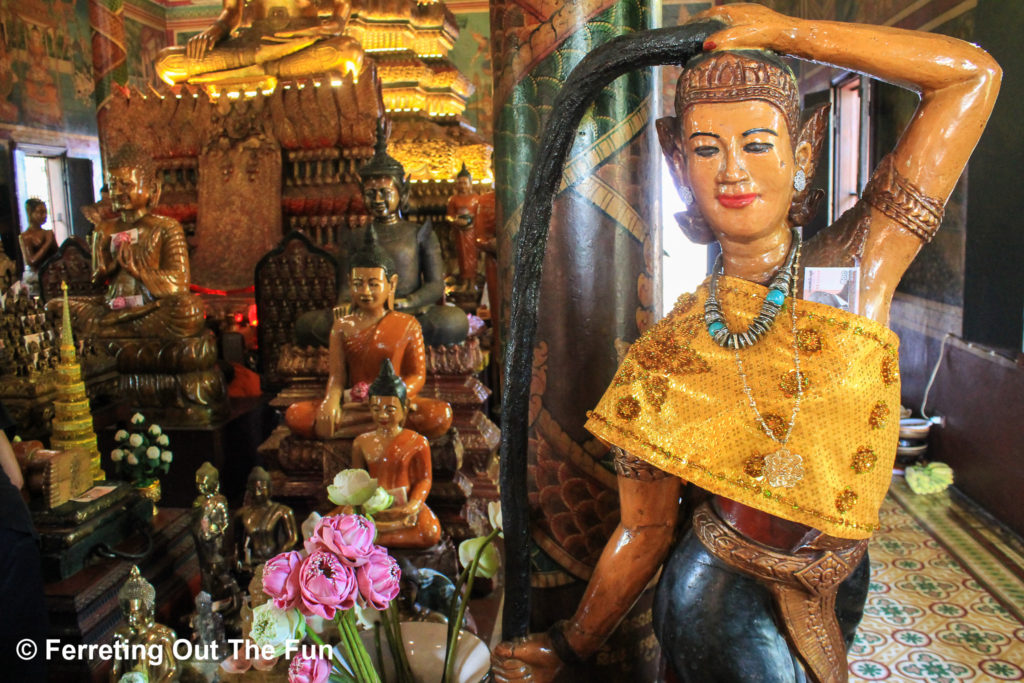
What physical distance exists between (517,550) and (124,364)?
322 centimetres

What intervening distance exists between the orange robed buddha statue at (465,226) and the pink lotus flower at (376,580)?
3.14 metres

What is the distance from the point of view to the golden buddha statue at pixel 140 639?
1.55 m

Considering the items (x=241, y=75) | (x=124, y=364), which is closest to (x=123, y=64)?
(x=241, y=75)

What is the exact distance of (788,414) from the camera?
0.89 meters

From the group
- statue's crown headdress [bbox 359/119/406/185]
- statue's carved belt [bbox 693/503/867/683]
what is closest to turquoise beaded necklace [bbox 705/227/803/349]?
statue's carved belt [bbox 693/503/867/683]

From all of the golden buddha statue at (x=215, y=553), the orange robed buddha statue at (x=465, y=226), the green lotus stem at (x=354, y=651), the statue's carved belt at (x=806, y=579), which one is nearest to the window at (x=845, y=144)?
the orange robed buddha statue at (x=465, y=226)

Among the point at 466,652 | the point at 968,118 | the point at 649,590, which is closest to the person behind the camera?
the point at 968,118

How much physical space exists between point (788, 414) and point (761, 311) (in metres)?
0.12

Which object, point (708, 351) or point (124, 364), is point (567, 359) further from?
point (124, 364)

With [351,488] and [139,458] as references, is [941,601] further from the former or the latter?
[139,458]

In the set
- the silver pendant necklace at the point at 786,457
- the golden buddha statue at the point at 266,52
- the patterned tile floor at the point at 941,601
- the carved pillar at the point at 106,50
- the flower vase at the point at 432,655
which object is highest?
the carved pillar at the point at 106,50

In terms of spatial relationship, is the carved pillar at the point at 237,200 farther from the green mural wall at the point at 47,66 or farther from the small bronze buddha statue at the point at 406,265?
the green mural wall at the point at 47,66

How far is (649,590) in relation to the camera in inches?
48.9

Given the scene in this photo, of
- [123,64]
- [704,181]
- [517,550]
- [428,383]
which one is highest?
[123,64]
